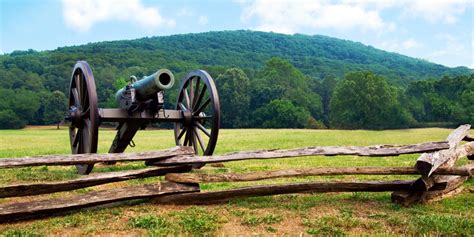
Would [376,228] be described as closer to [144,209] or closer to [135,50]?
[144,209]

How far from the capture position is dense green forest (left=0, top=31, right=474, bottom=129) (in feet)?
170

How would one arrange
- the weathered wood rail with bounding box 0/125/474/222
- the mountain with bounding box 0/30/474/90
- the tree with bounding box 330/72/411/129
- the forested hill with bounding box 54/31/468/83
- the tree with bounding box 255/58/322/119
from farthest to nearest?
the forested hill with bounding box 54/31/468/83 → the mountain with bounding box 0/30/474/90 → the tree with bounding box 255/58/322/119 → the tree with bounding box 330/72/411/129 → the weathered wood rail with bounding box 0/125/474/222

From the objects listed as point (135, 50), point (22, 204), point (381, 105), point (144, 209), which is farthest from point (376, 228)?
point (135, 50)

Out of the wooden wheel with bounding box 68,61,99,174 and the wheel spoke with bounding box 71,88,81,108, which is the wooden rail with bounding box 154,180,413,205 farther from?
the wheel spoke with bounding box 71,88,81,108

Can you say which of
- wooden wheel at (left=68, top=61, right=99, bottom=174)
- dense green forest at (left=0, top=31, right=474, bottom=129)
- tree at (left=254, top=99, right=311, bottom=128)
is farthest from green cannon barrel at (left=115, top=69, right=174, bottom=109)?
tree at (left=254, top=99, right=311, bottom=128)

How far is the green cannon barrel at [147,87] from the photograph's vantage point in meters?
8.15

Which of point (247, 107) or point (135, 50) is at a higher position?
point (135, 50)

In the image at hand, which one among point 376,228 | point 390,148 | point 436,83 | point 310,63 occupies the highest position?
point 310,63

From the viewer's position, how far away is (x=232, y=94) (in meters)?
63.6

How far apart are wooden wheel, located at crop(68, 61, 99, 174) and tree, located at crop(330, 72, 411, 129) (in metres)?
45.9

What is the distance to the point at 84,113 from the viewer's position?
8492 mm

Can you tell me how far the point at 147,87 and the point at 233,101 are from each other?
5466cm

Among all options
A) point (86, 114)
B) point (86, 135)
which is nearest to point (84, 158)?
point (86, 135)

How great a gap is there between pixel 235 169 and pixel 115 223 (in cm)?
480
